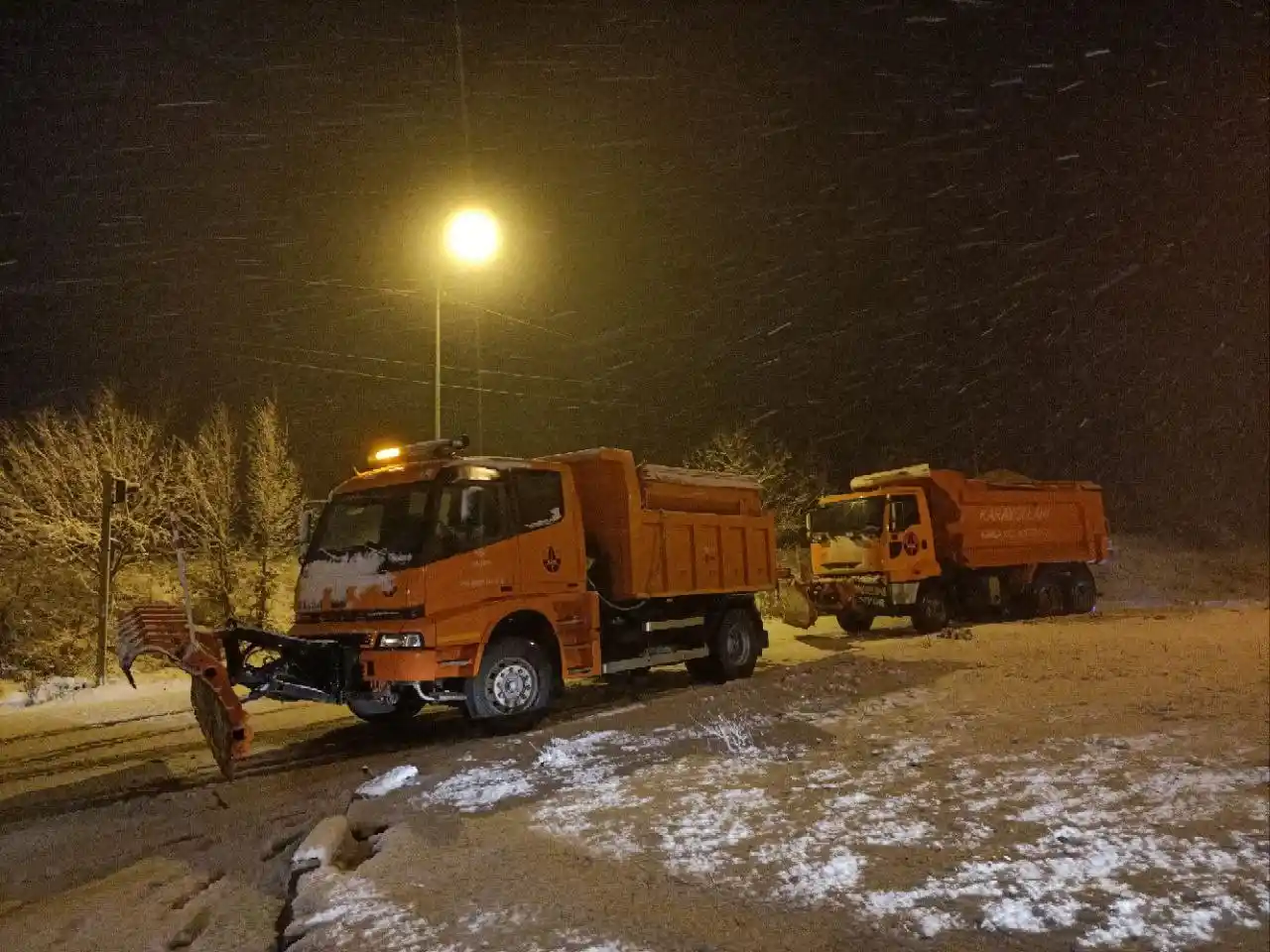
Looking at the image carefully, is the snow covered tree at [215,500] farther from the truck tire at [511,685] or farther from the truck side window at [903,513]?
the truck side window at [903,513]

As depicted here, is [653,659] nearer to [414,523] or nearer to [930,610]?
[414,523]

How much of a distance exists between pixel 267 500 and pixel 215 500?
3.50ft

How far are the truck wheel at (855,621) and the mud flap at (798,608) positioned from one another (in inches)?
28.9

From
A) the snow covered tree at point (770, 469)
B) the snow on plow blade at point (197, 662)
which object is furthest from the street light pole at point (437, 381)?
the snow covered tree at point (770, 469)

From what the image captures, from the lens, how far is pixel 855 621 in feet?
66.6

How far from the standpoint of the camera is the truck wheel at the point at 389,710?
10211 mm

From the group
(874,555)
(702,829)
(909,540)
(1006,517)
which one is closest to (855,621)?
(874,555)

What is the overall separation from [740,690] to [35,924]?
6684 millimetres

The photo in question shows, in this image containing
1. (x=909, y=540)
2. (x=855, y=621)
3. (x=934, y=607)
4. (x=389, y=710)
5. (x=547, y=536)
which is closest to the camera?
(x=547, y=536)

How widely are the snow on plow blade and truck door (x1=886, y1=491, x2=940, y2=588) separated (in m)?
14.3

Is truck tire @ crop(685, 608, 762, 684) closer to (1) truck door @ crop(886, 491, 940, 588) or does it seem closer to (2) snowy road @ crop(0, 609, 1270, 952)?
(2) snowy road @ crop(0, 609, 1270, 952)

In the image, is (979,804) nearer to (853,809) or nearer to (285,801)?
(853,809)

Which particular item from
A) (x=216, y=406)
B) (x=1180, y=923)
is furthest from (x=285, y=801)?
(x=216, y=406)

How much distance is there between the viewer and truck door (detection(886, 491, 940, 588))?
1920 cm
